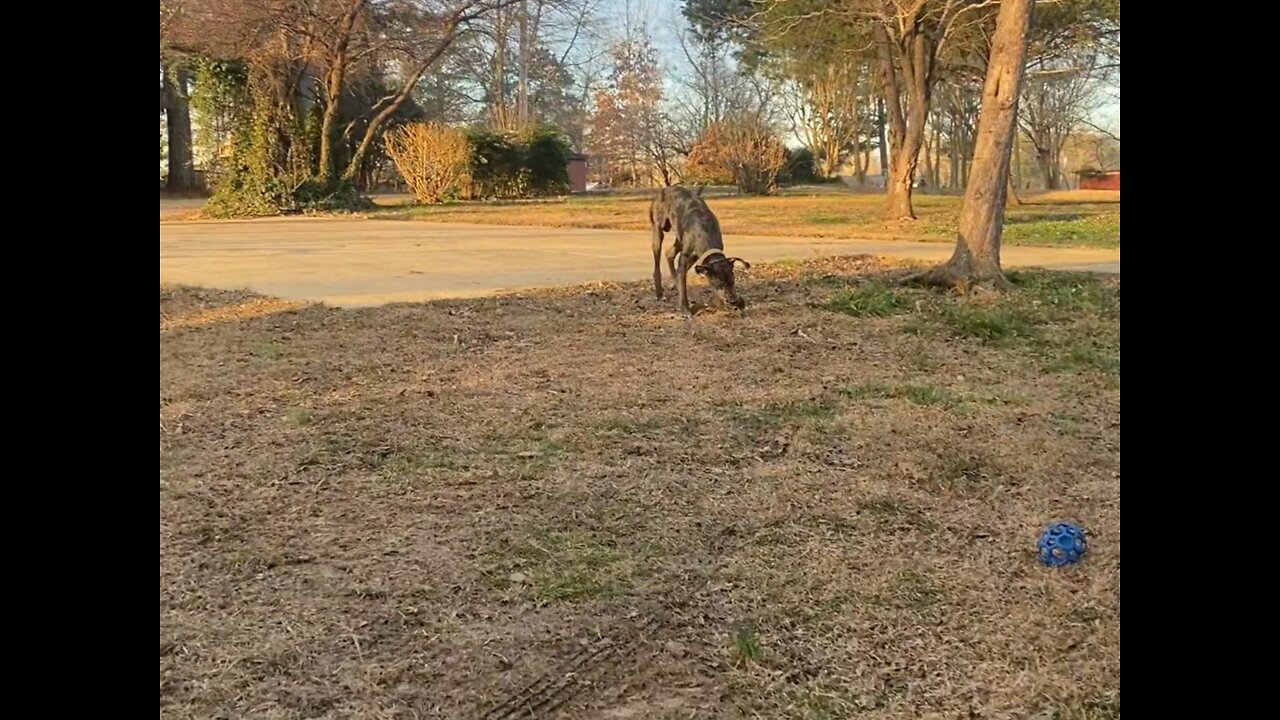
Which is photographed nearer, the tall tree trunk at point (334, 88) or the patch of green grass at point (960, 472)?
the patch of green grass at point (960, 472)

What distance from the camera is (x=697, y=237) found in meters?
7.77

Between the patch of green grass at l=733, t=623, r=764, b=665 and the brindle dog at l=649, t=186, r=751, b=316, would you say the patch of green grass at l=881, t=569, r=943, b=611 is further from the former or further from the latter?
the brindle dog at l=649, t=186, r=751, b=316

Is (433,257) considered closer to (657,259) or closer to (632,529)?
(657,259)

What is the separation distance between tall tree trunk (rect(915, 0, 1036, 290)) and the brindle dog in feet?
8.45

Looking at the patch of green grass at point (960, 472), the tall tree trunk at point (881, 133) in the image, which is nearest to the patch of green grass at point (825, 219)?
the patch of green grass at point (960, 472)

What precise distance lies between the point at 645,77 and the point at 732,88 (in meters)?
5.39

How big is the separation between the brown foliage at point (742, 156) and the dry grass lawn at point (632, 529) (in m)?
30.3

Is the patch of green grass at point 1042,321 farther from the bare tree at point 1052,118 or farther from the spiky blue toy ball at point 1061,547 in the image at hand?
the bare tree at point 1052,118

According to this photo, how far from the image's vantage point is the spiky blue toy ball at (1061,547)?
3.05 metres

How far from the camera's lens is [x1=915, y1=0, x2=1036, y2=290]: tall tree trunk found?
30.1 feet

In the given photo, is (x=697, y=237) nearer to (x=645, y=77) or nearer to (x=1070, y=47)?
(x=1070, y=47)

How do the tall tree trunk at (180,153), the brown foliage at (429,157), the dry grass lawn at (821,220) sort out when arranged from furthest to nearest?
the tall tree trunk at (180,153)
the brown foliage at (429,157)
the dry grass lawn at (821,220)
